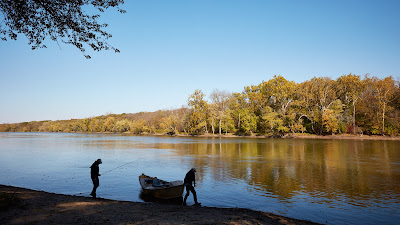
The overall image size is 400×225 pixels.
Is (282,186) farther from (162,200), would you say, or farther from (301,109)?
(301,109)

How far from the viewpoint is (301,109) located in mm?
83188

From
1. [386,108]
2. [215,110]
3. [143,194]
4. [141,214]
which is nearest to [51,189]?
[143,194]

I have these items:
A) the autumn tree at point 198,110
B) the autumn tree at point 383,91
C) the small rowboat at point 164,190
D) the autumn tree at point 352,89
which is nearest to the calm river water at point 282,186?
the small rowboat at point 164,190

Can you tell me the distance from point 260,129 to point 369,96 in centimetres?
3600

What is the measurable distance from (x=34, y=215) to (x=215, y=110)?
8947 centimetres

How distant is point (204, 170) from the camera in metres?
23.4

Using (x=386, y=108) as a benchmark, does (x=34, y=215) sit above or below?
below

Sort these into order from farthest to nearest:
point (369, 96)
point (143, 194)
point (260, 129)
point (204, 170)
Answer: point (260, 129), point (369, 96), point (204, 170), point (143, 194)

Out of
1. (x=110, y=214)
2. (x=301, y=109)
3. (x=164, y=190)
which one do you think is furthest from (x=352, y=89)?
(x=110, y=214)

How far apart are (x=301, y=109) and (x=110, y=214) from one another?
81.9 m

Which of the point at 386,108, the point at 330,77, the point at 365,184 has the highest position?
the point at 330,77

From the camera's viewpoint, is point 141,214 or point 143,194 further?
point 143,194

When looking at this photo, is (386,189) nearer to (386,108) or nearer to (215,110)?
(386,108)

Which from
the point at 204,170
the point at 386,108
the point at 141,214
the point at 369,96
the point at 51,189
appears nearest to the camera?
the point at 141,214
